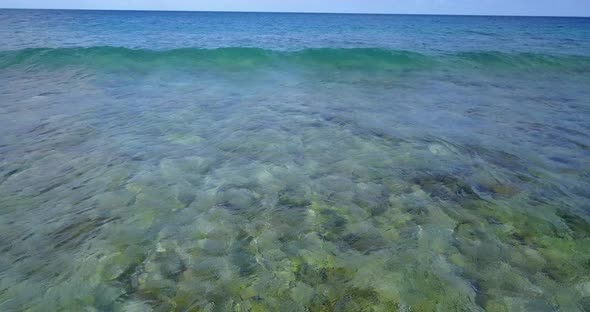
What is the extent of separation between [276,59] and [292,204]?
14217 mm

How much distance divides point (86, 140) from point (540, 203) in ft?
24.2

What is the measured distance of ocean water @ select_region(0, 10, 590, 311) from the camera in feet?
9.81

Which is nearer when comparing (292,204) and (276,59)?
(292,204)

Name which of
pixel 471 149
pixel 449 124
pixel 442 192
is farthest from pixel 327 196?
pixel 449 124

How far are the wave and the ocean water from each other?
6.75 m

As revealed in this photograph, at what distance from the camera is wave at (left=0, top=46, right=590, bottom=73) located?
1570 centimetres

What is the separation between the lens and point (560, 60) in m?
17.5

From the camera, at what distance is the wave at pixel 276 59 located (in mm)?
15703

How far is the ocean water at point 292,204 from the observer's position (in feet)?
9.81

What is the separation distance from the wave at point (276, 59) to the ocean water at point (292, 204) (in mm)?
6749

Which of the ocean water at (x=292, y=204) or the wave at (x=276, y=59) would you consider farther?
the wave at (x=276, y=59)

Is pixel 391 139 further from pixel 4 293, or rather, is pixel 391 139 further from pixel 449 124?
pixel 4 293

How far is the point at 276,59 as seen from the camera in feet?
57.1

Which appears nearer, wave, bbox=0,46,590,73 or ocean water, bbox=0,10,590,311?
ocean water, bbox=0,10,590,311
